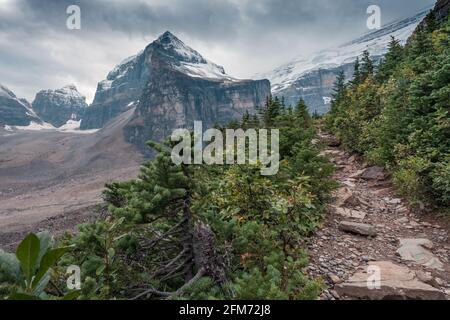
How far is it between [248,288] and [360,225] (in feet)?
16.1

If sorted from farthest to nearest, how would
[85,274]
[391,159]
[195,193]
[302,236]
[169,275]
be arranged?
[391,159], [302,236], [195,193], [169,275], [85,274]

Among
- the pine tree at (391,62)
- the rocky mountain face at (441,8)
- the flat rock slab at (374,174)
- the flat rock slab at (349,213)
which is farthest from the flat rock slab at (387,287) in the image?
the rocky mountain face at (441,8)

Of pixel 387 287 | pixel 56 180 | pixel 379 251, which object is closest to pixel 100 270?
pixel 387 287

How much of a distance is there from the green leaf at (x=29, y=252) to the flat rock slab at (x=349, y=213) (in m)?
7.25

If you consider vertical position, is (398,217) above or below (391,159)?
below

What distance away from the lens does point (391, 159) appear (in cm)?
1133

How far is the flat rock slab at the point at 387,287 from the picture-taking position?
4.53 metres

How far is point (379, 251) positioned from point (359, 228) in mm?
714

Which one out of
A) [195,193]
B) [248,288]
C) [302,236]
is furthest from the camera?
[302,236]

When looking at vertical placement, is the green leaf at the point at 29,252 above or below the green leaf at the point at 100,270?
above

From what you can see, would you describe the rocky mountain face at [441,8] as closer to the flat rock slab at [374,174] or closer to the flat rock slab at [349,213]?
the flat rock slab at [374,174]

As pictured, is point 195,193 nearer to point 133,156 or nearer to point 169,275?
point 169,275
